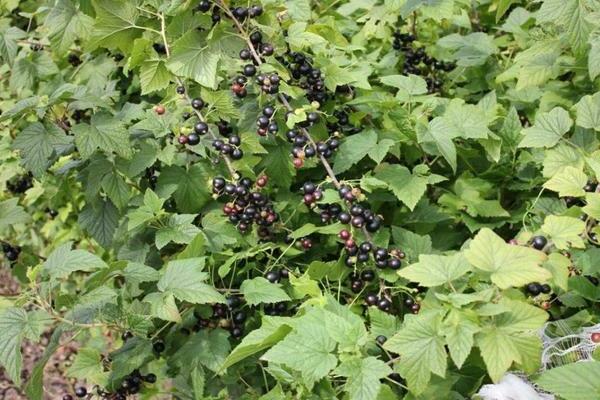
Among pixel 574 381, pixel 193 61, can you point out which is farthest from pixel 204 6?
pixel 574 381

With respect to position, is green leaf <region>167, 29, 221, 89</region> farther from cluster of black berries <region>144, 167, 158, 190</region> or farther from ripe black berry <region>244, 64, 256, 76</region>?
cluster of black berries <region>144, 167, 158, 190</region>

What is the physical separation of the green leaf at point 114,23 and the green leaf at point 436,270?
5.01ft

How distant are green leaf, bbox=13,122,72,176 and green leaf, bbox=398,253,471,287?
5.25ft

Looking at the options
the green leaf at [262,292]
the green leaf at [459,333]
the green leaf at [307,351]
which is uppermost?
the green leaf at [459,333]

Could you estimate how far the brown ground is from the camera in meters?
4.65

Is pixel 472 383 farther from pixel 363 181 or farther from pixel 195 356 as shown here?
pixel 195 356

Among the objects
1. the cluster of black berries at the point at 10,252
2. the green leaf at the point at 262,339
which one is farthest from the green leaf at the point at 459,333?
the cluster of black berries at the point at 10,252

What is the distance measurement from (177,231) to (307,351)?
35.4 inches

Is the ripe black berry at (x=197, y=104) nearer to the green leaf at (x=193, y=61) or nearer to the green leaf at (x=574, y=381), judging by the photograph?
the green leaf at (x=193, y=61)

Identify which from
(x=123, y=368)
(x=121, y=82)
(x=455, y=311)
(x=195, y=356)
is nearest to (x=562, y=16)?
(x=455, y=311)

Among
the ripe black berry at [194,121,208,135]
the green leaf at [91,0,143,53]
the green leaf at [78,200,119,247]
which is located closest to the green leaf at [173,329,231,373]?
the green leaf at [78,200,119,247]

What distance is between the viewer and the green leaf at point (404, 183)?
8.07 feet

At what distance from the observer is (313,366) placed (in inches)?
70.6

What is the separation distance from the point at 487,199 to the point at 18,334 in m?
1.97
